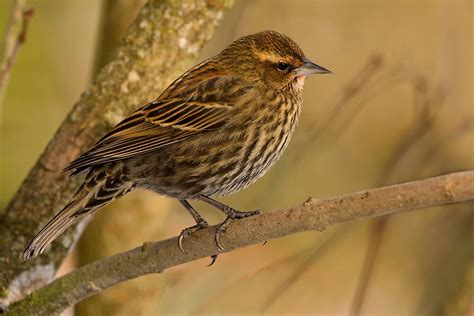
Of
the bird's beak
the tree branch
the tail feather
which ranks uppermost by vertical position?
the tail feather

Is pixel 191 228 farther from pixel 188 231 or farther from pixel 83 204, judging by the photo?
pixel 83 204

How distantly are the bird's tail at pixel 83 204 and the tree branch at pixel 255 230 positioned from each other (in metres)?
0.22

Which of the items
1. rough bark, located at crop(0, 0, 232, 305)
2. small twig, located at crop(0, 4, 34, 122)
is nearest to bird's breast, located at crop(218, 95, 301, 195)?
rough bark, located at crop(0, 0, 232, 305)

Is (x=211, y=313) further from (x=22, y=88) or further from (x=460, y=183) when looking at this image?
(x=460, y=183)

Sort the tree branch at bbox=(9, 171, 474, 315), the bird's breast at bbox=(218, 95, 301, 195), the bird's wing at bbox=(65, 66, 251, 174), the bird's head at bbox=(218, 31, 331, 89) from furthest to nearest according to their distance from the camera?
the bird's head at bbox=(218, 31, 331, 89)
the bird's breast at bbox=(218, 95, 301, 195)
the bird's wing at bbox=(65, 66, 251, 174)
the tree branch at bbox=(9, 171, 474, 315)

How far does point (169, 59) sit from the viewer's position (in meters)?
5.47

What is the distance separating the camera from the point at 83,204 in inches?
195

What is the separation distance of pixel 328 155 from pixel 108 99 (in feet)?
15.0

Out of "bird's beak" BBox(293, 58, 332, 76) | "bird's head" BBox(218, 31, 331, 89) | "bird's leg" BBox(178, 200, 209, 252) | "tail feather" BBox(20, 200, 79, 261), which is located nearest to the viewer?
"bird's leg" BBox(178, 200, 209, 252)

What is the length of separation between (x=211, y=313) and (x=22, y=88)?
337 centimetres

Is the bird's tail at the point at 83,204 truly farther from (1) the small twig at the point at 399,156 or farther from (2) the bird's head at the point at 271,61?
(1) the small twig at the point at 399,156

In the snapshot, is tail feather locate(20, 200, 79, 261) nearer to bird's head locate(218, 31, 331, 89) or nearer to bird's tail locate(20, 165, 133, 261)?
bird's tail locate(20, 165, 133, 261)

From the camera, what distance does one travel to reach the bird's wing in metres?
5.07

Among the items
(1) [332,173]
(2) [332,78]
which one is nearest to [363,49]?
(2) [332,78]
